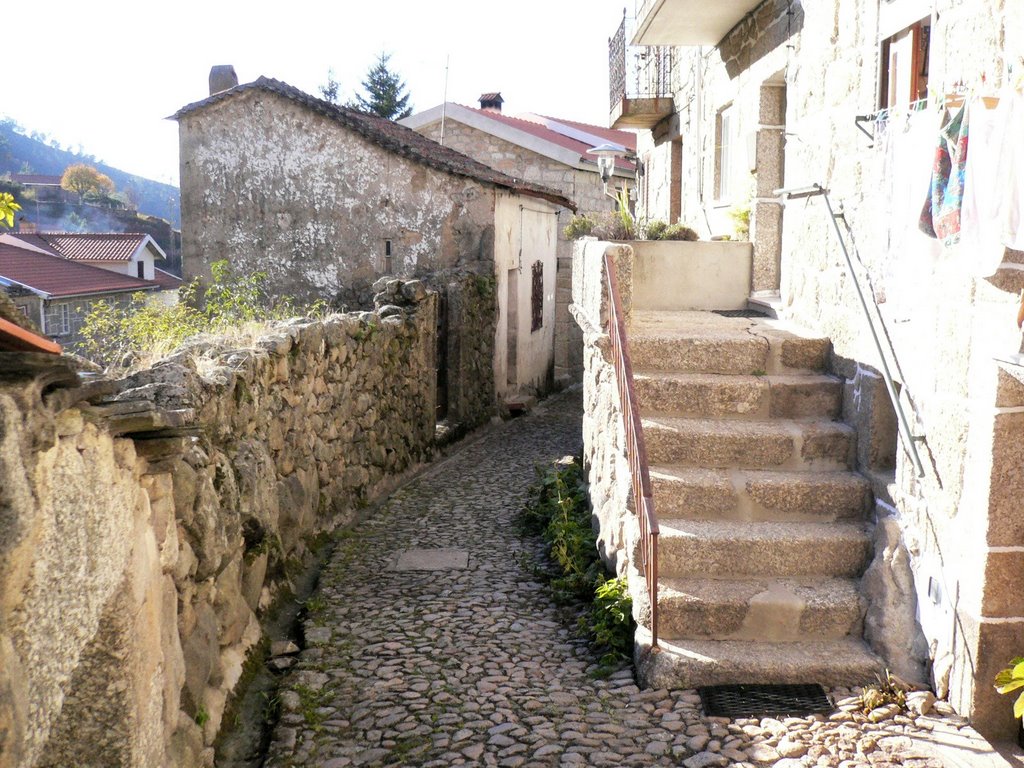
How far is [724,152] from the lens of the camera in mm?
9375

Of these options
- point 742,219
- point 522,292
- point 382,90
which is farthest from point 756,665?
point 382,90

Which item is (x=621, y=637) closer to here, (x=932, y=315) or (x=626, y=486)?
(x=626, y=486)

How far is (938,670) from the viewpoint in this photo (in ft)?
14.6

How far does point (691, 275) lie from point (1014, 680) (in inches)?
182

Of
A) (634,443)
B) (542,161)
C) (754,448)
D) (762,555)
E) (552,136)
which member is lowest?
(762,555)

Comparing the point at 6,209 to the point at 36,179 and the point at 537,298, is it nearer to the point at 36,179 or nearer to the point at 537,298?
the point at 537,298

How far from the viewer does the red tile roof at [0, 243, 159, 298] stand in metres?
24.1

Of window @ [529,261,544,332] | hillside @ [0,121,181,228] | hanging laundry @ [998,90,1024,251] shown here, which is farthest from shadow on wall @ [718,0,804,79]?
hillside @ [0,121,181,228]

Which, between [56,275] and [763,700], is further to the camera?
[56,275]

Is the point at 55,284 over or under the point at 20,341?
under

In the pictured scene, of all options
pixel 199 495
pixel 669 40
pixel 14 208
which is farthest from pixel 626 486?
pixel 669 40

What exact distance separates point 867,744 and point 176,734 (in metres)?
2.72

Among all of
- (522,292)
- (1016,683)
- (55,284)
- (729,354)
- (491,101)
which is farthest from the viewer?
(55,284)

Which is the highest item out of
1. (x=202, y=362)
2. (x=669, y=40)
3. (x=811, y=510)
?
(x=669, y=40)
